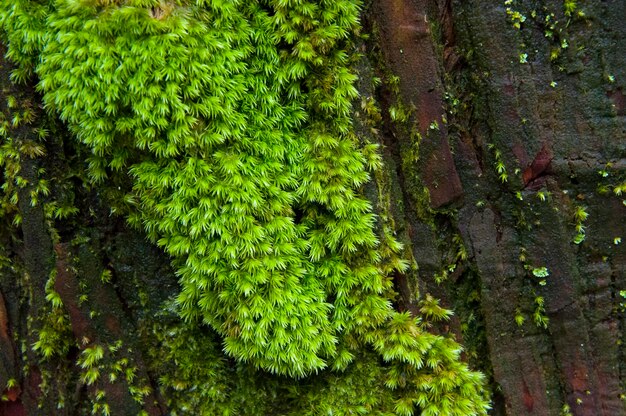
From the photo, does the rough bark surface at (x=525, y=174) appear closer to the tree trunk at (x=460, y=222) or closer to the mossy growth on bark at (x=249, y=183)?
the tree trunk at (x=460, y=222)

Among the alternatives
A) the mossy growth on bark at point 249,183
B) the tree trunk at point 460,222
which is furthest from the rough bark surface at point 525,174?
the mossy growth on bark at point 249,183

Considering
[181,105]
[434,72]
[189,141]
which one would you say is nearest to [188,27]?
[181,105]

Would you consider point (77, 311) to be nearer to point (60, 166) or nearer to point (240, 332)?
point (60, 166)

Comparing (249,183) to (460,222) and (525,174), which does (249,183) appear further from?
(525,174)

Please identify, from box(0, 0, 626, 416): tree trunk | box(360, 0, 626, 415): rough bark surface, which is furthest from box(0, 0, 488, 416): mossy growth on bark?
box(360, 0, 626, 415): rough bark surface

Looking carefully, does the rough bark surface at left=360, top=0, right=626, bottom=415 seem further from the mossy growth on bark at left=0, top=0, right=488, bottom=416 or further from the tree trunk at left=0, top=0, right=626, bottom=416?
the mossy growth on bark at left=0, top=0, right=488, bottom=416

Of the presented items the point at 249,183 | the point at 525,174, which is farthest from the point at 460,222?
the point at 249,183
